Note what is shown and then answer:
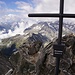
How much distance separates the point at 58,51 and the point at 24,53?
12.6m

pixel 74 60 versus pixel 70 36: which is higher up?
pixel 70 36

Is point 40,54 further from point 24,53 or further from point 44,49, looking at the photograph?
point 24,53

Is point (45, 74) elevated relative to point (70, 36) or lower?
lower

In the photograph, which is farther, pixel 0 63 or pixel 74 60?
pixel 0 63

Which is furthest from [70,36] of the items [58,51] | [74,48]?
[58,51]


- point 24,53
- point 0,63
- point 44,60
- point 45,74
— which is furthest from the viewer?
point 0,63

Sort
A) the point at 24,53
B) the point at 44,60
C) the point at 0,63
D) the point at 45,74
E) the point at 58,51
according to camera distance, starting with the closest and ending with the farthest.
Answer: the point at 58,51, the point at 45,74, the point at 44,60, the point at 24,53, the point at 0,63

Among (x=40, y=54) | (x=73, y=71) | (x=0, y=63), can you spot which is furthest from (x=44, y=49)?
(x=0, y=63)

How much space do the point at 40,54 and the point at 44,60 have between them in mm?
802

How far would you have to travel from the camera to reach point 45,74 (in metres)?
18.3

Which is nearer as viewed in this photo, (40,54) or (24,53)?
(40,54)

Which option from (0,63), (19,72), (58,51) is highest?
(58,51)

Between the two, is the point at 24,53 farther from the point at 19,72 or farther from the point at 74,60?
the point at 74,60

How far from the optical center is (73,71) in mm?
18797
